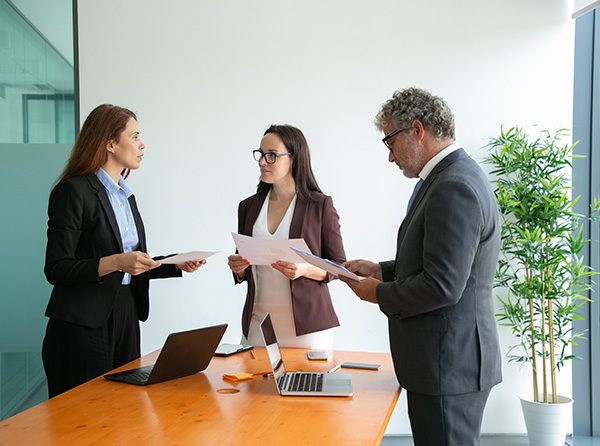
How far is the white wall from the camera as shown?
5.10 meters

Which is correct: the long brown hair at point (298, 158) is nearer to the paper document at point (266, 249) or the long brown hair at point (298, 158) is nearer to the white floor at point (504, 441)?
the paper document at point (266, 249)

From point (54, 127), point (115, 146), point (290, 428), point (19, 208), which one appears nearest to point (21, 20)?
point (54, 127)

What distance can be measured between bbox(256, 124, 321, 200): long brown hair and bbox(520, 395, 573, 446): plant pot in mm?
2442

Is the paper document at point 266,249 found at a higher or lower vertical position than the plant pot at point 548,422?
higher

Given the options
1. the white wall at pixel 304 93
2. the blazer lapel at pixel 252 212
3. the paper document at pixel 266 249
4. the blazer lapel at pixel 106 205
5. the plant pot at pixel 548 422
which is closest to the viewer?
the paper document at pixel 266 249

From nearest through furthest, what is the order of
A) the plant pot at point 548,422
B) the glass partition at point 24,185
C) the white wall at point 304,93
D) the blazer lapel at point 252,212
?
1. the blazer lapel at point 252,212
2. the glass partition at point 24,185
3. the plant pot at point 548,422
4. the white wall at point 304,93

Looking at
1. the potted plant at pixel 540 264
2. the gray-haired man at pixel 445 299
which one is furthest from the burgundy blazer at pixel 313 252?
the potted plant at pixel 540 264

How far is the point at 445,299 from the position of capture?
2.18 meters

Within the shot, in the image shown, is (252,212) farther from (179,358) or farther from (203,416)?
(203,416)

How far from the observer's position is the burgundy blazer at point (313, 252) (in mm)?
3252

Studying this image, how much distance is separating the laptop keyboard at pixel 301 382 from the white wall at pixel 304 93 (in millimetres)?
2541

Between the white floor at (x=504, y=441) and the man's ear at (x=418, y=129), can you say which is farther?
the white floor at (x=504, y=441)

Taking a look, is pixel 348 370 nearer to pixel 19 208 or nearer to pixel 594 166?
pixel 19 208

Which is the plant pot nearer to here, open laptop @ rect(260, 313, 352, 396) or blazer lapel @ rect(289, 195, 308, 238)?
blazer lapel @ rect(289, 195, 308, 238)
